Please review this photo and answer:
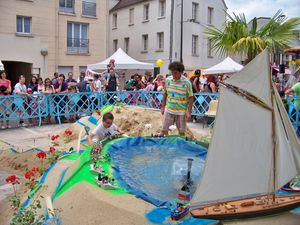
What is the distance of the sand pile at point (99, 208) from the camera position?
13.4 feet

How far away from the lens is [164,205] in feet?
13.6

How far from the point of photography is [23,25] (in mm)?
24562

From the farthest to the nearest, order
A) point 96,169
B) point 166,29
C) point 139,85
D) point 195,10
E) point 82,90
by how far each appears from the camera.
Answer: point 195,10
point 166,29
point 139,85
point 82,90
point 96,169

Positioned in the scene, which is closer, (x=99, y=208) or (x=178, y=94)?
(x=99, y=208)

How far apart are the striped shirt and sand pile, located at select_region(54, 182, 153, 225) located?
3.22 metres

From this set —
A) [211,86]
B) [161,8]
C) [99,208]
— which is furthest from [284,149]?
[161,8]

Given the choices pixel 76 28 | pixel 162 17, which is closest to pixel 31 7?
pixel 76 28

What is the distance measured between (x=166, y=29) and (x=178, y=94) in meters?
25.8

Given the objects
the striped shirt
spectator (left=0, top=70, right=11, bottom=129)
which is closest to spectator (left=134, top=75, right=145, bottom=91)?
spectator (left=0, top=70, right=11, bottom=129)

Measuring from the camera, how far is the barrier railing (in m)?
11.9

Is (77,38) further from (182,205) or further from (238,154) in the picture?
(238,154)

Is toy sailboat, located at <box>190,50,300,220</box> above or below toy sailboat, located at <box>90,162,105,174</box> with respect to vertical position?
above

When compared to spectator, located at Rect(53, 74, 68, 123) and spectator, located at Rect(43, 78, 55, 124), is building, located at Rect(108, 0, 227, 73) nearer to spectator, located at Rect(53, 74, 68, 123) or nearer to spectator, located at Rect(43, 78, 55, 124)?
spectator, located at Rect(53, 74, 68, 123)

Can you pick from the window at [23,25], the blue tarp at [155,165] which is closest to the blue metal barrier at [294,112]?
the blue tarp at [155,165]
